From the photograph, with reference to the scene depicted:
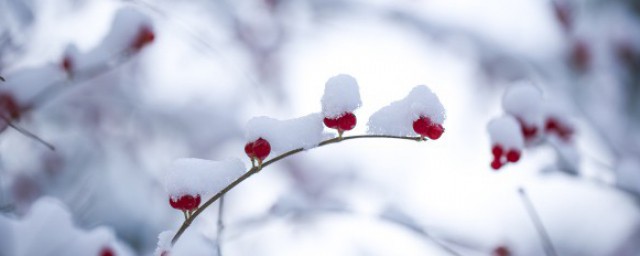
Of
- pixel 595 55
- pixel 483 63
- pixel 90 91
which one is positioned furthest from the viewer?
pixel 483 63

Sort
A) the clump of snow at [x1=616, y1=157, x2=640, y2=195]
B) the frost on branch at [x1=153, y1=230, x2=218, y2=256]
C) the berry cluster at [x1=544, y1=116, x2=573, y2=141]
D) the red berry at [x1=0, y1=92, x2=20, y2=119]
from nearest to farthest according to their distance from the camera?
the frost on branch at [x1=153, y1=230, x2=218, y2=256] < the red berry at [x1=0, y1=92, x2=20, y2=119] < the clump of snow at [x1=616, y1=157, x2=640, y2=195] < the berry cluster at [x1=544, y1=116, x2=573, y2=141]

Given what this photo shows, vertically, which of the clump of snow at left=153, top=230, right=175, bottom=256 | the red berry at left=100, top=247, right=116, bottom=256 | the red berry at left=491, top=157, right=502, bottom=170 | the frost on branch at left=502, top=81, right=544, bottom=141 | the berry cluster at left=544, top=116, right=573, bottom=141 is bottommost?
the clump of snow at left=153, top=230, right=175, bottom=256

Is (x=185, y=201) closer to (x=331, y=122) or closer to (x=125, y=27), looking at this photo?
(x=331, y=122)

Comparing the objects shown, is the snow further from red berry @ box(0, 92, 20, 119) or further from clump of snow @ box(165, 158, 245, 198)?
clump of snow @ box(165, 158, 245, 198)

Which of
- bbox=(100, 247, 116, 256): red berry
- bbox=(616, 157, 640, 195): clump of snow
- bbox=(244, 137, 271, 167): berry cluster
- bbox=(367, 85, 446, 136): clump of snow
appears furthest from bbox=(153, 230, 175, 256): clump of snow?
bbox=(616, 157, 640, 195): clump of snow

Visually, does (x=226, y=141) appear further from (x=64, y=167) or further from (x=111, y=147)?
(x=64, y=167)

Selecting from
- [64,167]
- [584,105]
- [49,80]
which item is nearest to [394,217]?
[49,80]
